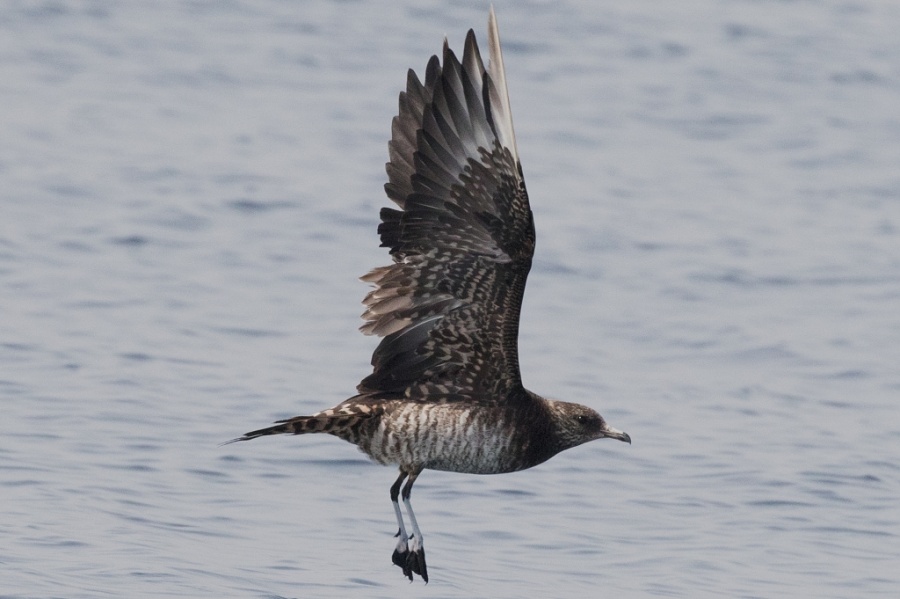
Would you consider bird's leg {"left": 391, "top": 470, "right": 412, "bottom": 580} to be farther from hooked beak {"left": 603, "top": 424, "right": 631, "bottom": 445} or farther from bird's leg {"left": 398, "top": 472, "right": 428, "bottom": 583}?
hooked beak {"left": 603, "top": 424, "right": 631, "bottom": 445}

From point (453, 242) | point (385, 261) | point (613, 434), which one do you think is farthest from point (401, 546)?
point (385, 261)

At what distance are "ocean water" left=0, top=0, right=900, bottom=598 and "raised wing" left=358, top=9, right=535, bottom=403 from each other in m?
1.51

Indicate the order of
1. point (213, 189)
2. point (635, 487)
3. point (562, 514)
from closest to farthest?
point (562, 514)
point (635, 487)
point (213, 189)

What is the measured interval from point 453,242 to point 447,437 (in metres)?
1.04

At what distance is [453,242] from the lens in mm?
8062

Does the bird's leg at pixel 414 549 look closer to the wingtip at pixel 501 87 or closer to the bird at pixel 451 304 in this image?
the bird at pixel 451 304

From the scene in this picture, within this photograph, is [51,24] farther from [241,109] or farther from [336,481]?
[336,481]

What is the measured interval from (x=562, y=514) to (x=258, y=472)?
6.60ft

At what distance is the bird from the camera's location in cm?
790

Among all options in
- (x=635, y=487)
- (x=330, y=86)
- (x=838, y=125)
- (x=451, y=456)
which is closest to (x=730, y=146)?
(x=838, y=125)

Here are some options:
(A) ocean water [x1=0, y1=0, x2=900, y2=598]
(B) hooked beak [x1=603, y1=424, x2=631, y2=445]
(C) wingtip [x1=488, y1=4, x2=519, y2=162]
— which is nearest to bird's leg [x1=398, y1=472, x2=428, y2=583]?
(A) ocean water [x1=0, y1=0, x2=900, y2=598]

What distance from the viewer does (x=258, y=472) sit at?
11.2 metres

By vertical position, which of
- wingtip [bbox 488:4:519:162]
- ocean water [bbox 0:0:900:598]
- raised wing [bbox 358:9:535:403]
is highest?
wingtip [bbox 488:4:519:162]

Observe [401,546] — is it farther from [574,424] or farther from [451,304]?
[451,304]
